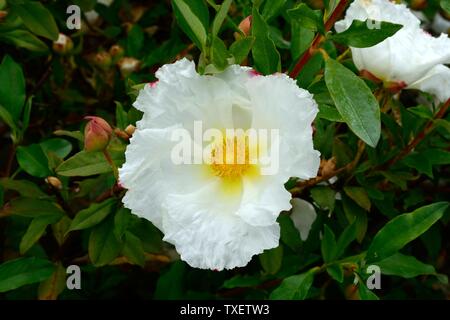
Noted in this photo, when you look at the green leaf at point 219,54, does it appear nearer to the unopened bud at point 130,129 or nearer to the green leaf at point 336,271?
the unopened bud at point 130,129

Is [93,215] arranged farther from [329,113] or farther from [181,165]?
[329,113]

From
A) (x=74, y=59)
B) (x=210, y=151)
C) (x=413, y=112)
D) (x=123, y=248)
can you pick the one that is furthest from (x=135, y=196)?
(x=74, y=59)

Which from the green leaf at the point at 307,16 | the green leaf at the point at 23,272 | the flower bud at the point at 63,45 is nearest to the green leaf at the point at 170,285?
the green leaf at the point at 23,272

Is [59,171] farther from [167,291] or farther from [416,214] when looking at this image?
[416,214]

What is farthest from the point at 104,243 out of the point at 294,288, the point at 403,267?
the point at 403,267

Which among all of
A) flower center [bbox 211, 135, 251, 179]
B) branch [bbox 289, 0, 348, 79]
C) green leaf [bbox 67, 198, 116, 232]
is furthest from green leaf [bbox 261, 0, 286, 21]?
green leaf [bbox 67, 198, 116, 232]
